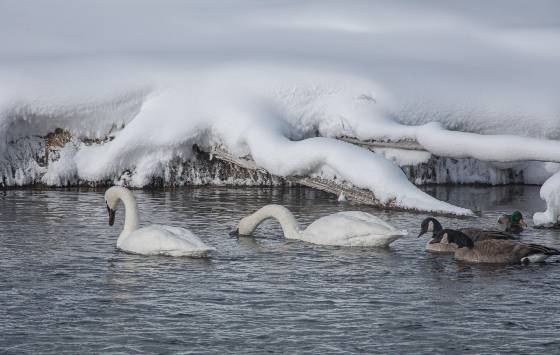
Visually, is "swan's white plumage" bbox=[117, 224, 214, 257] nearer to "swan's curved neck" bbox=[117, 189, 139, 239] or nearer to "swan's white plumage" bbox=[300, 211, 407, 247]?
"swan's curved neck" bbox=[117, 189, 139, 239]

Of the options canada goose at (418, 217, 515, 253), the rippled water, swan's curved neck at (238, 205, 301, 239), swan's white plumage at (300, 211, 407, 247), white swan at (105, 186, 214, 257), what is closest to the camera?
the rippled water

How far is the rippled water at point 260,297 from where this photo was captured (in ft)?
41.5

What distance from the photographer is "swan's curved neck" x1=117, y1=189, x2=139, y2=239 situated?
18.4 metres

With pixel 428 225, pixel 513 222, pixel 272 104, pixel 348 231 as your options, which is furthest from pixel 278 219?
pixel 272 104

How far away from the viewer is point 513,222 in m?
20.9

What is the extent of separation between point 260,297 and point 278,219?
5.28 m

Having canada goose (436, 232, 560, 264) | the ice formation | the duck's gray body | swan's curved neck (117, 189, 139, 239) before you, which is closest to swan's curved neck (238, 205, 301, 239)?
swan's curved neck (117, 189, 139, 239)

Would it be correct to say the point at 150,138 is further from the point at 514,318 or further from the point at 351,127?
the point at 514,318

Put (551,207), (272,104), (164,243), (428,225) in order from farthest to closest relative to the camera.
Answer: (272,104) < (551,207) < (428,225) < (164,243)

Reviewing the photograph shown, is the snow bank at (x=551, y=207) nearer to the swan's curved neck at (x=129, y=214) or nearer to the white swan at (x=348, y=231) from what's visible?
the white swan at (x=348, y=231)

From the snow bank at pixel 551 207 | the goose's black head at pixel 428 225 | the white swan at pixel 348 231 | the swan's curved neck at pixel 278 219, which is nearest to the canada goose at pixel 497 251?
the white swan at pixel 348 231

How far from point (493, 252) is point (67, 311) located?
6.56 m

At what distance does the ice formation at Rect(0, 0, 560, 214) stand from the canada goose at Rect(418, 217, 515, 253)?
331cm

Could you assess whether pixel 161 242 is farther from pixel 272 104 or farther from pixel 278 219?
pixel 272 104
